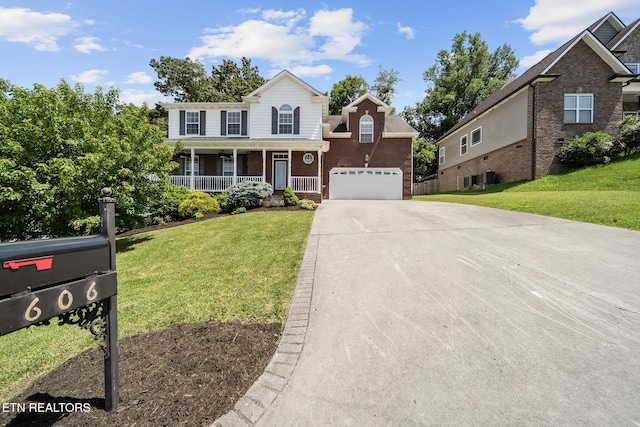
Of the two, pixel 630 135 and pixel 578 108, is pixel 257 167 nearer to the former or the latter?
pixel 578 108

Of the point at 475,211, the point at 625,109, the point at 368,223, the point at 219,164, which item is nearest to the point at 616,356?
the point at 368,223

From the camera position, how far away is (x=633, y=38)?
2252 cm

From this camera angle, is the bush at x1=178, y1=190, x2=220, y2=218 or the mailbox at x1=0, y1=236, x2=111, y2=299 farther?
the bush at x1=178, y1=190, x2=220, y2=218

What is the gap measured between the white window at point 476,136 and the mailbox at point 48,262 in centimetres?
2721

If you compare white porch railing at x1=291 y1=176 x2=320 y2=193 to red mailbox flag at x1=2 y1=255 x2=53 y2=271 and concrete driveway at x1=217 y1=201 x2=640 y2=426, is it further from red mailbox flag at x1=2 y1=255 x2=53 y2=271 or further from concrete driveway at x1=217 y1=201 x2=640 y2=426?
red mailbox flag at x1=2 y1=255 x2=53 y2=271

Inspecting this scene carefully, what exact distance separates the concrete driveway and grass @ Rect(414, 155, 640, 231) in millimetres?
2395

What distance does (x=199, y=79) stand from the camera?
131ft

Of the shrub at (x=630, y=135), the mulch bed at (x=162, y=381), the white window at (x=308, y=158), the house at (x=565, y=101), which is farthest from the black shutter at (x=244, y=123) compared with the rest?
the shrub at (x=630, y=135)

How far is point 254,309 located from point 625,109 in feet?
105

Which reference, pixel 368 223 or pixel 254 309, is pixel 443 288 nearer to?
pixel 254 309

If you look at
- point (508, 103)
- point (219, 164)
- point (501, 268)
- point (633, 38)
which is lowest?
point (501, 268)

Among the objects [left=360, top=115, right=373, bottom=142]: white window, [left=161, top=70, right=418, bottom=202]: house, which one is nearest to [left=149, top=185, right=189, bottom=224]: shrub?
[left=161, top=70, right=418, bottom=202]: house

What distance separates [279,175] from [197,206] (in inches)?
272

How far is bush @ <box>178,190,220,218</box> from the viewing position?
14.1 meters
